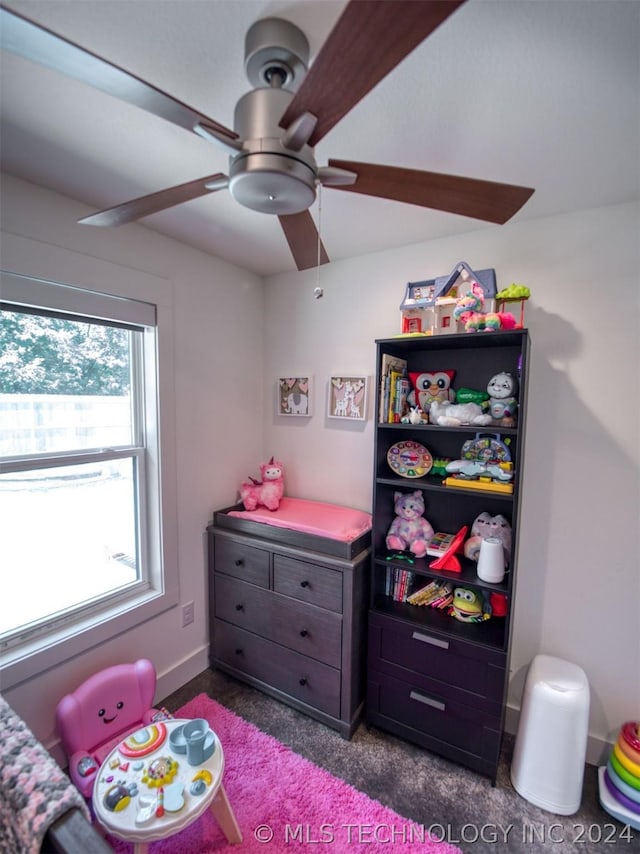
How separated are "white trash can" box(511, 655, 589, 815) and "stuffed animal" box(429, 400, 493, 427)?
3.56 ft

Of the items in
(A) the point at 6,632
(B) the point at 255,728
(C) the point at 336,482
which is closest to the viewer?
(A) the point at 6,632

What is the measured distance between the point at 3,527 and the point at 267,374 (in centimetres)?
156

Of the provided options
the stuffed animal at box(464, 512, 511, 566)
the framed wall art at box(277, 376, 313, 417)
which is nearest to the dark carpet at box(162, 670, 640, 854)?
the stuffed animal at box(464, 512, 511, 566)

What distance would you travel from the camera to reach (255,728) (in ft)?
5.92

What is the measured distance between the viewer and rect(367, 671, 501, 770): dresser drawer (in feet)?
5.07

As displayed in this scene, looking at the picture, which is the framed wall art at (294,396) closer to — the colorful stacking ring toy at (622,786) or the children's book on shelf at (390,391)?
the children's book on shelf at (390,391)

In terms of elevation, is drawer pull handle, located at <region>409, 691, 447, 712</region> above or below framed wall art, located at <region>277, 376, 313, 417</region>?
below

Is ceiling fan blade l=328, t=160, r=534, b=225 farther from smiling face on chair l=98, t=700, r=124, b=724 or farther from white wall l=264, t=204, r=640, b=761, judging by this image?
smiling face on chair l=98, t=700, r=124, b=724

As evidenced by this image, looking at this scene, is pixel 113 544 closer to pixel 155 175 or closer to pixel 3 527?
pixel 3 527

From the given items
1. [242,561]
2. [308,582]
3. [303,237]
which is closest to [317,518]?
[308,582]

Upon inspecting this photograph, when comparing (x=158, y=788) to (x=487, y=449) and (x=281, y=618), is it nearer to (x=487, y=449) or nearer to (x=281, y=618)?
(x=281, y=618)

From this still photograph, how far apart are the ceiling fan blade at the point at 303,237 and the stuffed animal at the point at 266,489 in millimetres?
1321

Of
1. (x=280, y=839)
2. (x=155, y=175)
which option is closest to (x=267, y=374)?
(x=155, y=175)

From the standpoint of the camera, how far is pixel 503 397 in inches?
62.2
